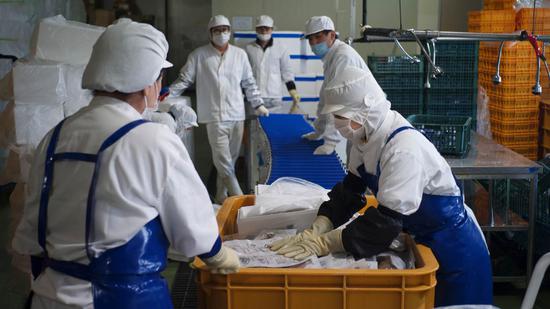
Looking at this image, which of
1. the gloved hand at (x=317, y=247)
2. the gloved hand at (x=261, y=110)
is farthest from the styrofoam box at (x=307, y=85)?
the gloved hand at (x=317, y=247)

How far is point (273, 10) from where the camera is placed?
7.05m

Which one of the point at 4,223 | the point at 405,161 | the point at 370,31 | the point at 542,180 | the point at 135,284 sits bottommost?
the point at 4,223

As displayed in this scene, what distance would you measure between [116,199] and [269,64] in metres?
4.97

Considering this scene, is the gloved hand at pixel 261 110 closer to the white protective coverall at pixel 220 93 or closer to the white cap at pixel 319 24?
the white protective coverall at pixel 220 93

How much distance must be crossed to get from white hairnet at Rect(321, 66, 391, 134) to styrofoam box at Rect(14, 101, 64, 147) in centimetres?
182

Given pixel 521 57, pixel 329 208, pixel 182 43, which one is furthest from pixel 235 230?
pixel 182 43

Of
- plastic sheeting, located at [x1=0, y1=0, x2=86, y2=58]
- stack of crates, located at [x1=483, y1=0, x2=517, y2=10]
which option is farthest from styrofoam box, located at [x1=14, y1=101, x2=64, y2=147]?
stack of crates, located at [x1=483, y1=0, x2=517, y2=10]

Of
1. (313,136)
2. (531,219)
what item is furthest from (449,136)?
(313,136)

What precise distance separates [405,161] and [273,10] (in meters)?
5.42

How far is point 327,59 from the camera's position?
15.0ft

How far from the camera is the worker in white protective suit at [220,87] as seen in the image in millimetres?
5785

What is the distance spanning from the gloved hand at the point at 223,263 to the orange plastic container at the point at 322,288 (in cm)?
3

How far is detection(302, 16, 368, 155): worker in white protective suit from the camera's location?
376cm

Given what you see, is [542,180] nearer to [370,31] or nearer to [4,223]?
[370,31]
